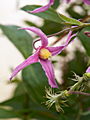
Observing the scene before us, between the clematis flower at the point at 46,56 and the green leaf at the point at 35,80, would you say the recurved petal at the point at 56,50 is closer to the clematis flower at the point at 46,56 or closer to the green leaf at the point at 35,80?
the clematis flower at the point at 46,56

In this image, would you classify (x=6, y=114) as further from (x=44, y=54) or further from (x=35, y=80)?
(x=44, y=54)

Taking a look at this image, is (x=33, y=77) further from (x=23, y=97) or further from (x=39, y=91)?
(x=23, y=97)

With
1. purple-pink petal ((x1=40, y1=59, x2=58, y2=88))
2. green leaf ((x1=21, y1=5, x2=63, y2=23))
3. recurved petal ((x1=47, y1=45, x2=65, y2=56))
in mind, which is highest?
green leaf ((x1=21, y1=5, x2=63, y2=23))

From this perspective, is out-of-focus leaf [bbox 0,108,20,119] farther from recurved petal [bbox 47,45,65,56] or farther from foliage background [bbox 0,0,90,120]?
recurved petal [bbox 47,45,65,56]

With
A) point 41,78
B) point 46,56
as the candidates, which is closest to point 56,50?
point 46,56

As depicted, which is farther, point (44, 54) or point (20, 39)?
point (20, 39)

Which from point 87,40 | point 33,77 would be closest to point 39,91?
point 33,77

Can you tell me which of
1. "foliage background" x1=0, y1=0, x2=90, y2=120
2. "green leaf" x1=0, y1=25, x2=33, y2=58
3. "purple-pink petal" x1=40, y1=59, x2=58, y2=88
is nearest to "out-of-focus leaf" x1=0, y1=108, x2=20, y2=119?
"foliage background" x1=0, y1=0, x2=90, y2=120

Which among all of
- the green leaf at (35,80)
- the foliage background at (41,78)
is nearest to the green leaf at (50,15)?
the foliage background at (41,78)
